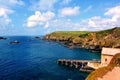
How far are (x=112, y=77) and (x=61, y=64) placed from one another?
Answer: 2159 inches

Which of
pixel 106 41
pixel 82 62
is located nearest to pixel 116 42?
pixel 106 41

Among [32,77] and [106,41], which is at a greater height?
[106,41]

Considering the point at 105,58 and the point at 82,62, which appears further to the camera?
the point at 82,62

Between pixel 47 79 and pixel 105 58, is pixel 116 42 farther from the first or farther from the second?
pixel 47 79

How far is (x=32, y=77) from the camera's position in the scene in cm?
6775

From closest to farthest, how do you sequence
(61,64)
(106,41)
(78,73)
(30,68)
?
(78,73) < (30,68) < (61,64) < (106,41)

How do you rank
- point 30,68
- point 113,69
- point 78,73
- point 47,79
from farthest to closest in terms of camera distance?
point 30,68 → point 78,73 → point 47,79 → point 113,69

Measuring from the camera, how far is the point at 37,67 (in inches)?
3312

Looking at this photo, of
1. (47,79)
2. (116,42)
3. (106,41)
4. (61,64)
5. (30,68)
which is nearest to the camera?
(47,79)

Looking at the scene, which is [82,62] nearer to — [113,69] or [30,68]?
[30,68]

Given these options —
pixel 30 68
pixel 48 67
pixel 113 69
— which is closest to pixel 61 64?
pixel 48 67

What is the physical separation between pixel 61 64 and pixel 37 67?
1278 cm

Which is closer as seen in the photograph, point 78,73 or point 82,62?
point 78,73

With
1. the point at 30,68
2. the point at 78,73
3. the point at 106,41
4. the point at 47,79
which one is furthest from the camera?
the point at 106,41
